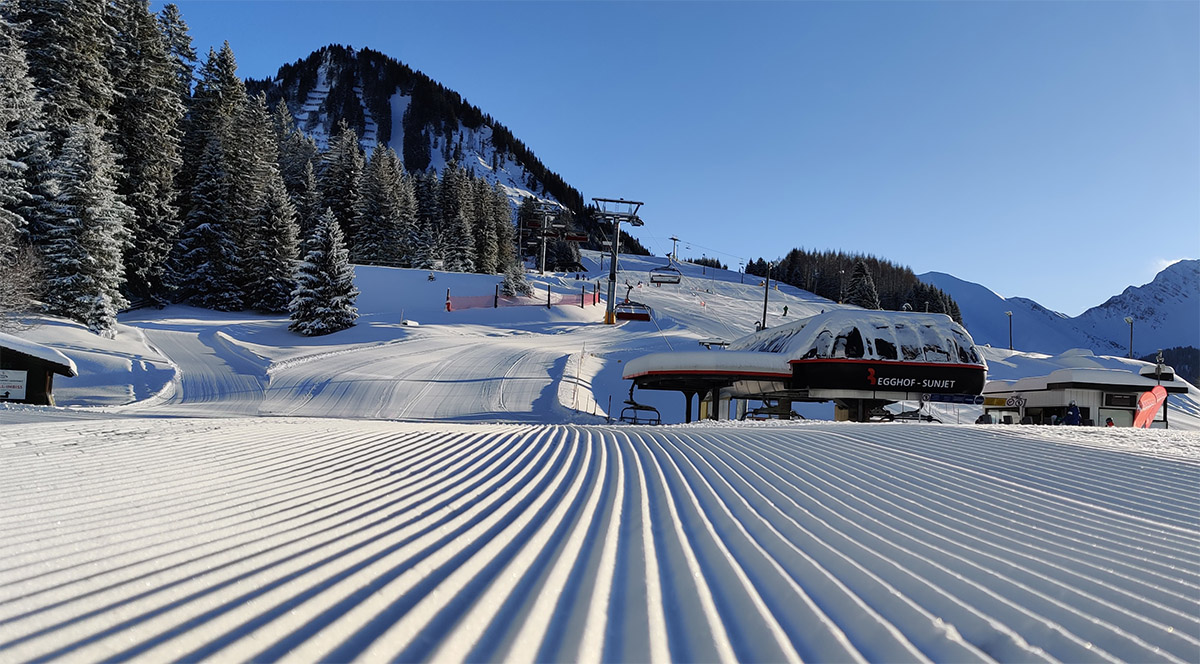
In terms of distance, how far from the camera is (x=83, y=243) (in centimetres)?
2470

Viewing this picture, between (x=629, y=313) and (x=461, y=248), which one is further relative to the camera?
(x=461, y=248)

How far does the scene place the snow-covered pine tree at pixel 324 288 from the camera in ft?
98.5

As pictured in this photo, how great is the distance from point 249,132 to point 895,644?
49.8m

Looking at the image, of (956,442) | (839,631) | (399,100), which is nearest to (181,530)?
(839,631)

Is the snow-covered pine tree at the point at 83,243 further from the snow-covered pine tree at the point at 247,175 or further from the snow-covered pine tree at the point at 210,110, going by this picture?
the snow-covered pine tree at the point at 210,110

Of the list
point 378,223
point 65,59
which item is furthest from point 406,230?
point 65,59

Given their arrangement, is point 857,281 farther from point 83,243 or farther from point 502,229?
point 83,243

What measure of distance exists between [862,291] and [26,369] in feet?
253

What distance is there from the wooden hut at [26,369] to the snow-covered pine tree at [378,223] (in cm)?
4249

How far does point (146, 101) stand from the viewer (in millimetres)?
38156

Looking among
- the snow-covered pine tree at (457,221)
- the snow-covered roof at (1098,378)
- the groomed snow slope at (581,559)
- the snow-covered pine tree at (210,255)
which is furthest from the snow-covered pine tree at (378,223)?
the groomed snow slope at (581,559)

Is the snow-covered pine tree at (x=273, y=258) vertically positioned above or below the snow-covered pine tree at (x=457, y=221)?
below

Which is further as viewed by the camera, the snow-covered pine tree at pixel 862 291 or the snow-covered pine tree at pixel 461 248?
the snow-covered pine tree at pixel 862 291

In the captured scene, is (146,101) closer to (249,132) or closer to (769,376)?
(249,132)
